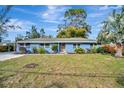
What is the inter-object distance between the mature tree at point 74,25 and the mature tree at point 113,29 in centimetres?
80

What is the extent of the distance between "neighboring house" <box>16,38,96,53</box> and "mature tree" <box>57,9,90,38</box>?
632 mm

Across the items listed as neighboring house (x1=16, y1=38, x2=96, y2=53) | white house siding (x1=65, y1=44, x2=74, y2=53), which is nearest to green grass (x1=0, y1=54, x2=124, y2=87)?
neighboring house (x1=16, y1=38, x2=96, y2=53)

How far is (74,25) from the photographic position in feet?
39.0

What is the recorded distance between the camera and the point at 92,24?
36.8 ft

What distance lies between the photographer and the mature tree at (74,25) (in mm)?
10895

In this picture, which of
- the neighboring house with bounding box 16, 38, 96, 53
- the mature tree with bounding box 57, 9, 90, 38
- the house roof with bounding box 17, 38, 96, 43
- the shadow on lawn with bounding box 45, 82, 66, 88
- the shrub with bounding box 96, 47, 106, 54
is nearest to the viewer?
the shadow on lawn with bounding box 45, 82, 66, 88

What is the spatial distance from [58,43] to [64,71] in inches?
120

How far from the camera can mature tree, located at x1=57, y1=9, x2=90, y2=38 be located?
10.9m

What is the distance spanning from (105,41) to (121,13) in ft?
5.93

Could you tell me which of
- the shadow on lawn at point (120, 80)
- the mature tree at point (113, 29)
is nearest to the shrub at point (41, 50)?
the mature tree at point (113, 29)

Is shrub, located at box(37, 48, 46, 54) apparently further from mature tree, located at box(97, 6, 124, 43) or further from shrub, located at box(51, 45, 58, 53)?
mature tree, located at box(97, 6, 124, 43)

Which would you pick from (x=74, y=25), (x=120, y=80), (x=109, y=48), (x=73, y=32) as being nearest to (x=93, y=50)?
(x=109, y=48)
